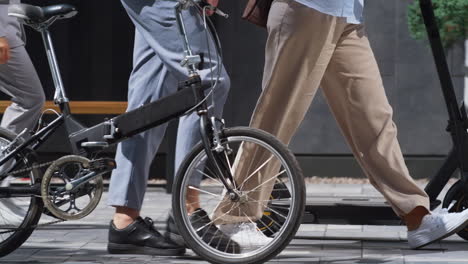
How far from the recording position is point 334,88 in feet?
19.4

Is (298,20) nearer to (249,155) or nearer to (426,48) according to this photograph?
(249,155)

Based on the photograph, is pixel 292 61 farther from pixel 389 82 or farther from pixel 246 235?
pixel 389 82

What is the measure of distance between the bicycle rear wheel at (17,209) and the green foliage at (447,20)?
14.1ft

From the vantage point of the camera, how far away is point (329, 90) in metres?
5.95

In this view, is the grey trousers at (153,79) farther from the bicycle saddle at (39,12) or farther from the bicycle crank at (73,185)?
the bicycle saddle at (39,12)

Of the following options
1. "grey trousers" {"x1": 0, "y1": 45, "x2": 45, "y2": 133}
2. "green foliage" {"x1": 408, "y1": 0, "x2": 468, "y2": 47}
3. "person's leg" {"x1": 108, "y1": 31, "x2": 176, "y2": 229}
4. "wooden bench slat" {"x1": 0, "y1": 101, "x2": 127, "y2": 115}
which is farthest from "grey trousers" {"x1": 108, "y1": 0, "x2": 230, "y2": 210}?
"wooden bench slat" {"x1": 0, "y1": 101, "x2": 127, "y2": 115}

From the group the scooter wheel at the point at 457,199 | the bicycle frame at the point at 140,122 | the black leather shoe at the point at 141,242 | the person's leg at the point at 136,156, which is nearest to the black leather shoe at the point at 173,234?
the black leather shoe at the point at 141,242

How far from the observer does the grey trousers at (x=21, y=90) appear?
6496 mm

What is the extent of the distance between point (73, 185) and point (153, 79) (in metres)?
0.67

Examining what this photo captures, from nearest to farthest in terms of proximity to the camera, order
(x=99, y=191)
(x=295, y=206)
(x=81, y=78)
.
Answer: (x=295, y=206) < (x=99, y=191) < (x=81, y=78)

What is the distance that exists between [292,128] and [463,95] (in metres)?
5.17

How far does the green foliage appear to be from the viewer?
364 inches

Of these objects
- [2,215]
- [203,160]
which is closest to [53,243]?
[2,215]

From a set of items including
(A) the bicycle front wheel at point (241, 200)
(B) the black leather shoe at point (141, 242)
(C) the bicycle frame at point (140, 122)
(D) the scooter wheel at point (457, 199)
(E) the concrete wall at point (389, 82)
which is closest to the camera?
(A) the bicycle front wheel at point (241, 200)
